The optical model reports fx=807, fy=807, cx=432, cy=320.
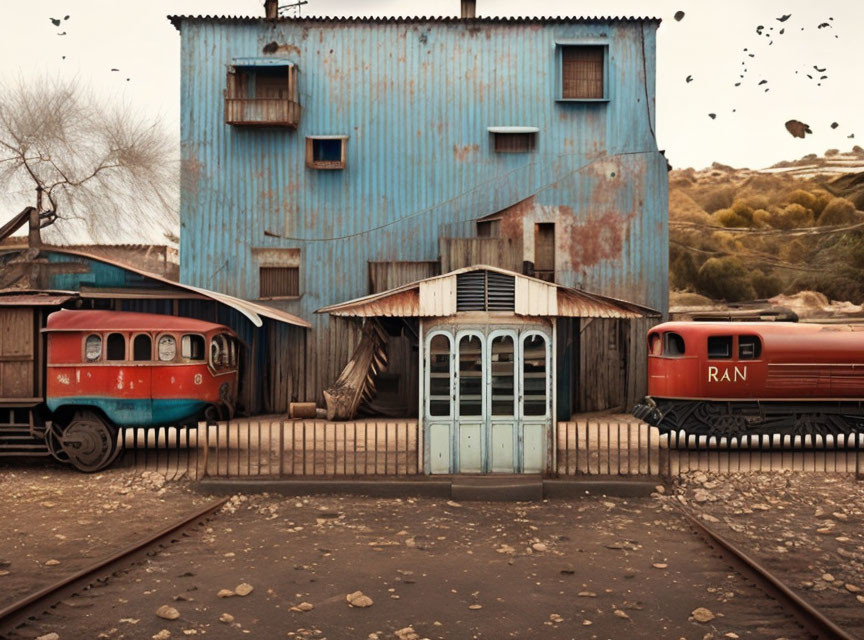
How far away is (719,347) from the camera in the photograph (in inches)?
664

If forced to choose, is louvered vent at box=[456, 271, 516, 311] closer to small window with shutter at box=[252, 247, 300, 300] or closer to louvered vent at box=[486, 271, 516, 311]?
louvered vent at box=[486, 271, 516, 311]

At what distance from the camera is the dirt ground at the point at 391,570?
7.17 m

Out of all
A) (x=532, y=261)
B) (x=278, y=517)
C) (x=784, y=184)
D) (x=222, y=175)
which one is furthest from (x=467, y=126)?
(x=784, y=184)

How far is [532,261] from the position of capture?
73.0ft

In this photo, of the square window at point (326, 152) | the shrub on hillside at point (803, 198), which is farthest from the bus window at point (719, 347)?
the shrub on hillside at point (803, 198)

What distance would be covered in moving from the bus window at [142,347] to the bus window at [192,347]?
0.58 meters

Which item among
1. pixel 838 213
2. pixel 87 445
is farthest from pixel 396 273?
pixel 838 213

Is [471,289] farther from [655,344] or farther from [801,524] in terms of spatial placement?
[655,344]

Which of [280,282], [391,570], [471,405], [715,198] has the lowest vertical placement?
[391,570]

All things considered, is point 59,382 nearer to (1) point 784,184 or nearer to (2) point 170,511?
(2) point 170,511

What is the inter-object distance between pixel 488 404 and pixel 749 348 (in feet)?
22.2

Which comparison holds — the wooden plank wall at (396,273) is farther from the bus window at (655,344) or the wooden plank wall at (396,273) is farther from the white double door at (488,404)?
the white double door at (488,404)

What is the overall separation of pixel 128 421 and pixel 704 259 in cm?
4336

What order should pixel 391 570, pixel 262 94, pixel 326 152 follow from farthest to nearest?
pixel 326 152 < pixel 262 94 < pixel 391 570
